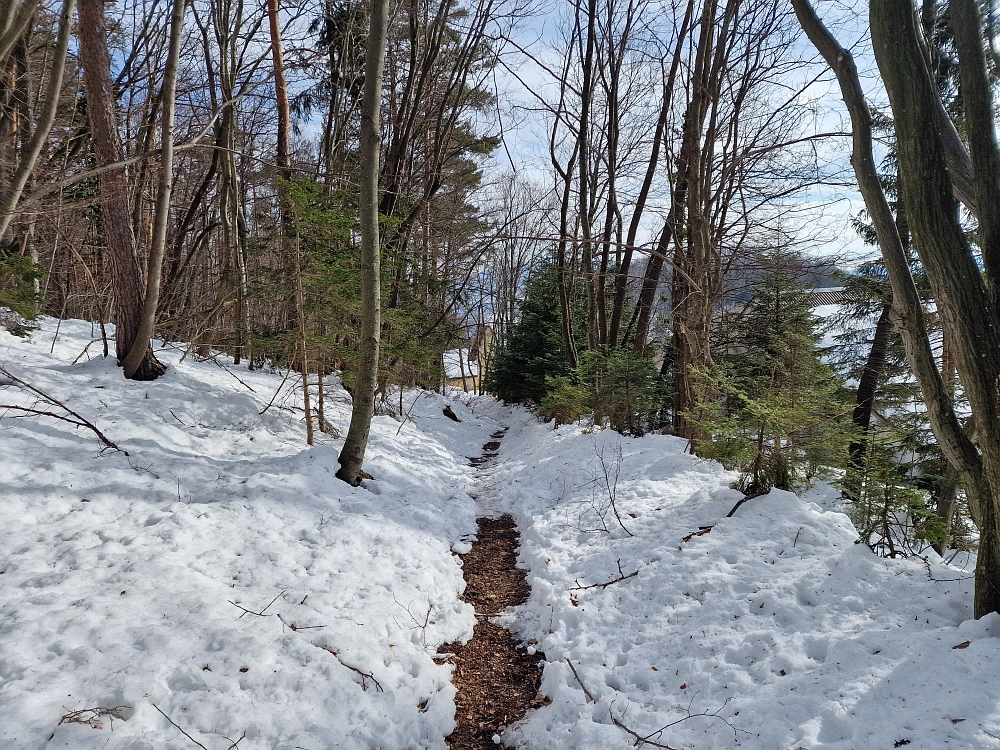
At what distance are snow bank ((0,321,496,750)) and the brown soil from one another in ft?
0.46

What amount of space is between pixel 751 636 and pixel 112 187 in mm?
8552

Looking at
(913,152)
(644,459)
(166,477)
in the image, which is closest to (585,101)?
(644,459)

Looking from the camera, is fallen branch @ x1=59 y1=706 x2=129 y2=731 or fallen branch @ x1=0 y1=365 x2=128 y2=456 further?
fallen branch @ x1=0 y1=365 x2=128 y2=456

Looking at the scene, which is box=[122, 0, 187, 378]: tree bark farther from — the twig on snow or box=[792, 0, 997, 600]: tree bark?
box=[792, 0, 997, 600]: tree bark

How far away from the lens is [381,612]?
3705 millimetres

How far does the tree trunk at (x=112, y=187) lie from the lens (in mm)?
5988

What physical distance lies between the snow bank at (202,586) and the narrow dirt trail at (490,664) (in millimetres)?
139

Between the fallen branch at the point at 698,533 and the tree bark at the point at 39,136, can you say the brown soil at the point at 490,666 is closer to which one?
the fallen branch at the point at 698,533

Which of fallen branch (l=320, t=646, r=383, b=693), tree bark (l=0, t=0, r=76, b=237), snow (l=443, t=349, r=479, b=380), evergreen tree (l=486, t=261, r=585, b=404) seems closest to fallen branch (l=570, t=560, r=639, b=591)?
fallen branch (l=320, t=646, r=383, b=693)

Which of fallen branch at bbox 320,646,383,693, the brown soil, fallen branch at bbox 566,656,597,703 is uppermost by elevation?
fallen branch at bbox 566,656,597,703

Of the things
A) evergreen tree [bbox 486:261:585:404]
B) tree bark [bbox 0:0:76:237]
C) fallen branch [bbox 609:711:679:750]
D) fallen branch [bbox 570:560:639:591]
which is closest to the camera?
fallen branch [bbox 609:711:679:750]

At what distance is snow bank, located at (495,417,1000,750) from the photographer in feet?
7.80

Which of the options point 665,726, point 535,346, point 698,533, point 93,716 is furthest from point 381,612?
point 535,346

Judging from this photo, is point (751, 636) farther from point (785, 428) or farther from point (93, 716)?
point (93, 716)
